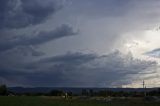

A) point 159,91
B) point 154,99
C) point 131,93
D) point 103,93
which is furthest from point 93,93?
point 154,99

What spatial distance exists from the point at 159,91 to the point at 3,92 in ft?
170

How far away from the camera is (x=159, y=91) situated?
83.8m

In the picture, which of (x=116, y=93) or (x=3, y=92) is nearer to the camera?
(x=116, y=93)

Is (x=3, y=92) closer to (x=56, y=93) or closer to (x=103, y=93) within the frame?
(x=56, y=93)

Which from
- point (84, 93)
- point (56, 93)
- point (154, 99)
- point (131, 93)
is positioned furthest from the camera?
point (56, 93)

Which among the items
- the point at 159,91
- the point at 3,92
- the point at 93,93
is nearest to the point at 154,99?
the point at 159,91

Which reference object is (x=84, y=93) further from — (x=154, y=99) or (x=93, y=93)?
(x=154, y=99)

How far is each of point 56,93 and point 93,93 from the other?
16.5 metres

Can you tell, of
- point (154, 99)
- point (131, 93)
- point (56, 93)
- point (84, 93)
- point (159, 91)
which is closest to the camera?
point (154, 99)

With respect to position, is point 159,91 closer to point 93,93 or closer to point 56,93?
point 93,93

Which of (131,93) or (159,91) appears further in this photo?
(131,93)

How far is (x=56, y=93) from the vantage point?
108m

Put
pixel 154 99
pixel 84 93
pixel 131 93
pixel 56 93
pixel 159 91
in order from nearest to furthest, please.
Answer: pixel 154 99
pixel 159 91
pixel 131 93
pixel 84 93
pixel 56 93

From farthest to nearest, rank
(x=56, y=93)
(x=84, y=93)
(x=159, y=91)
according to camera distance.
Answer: (x=56, y=93), (x=84, y=93), (x=159, y=91)
